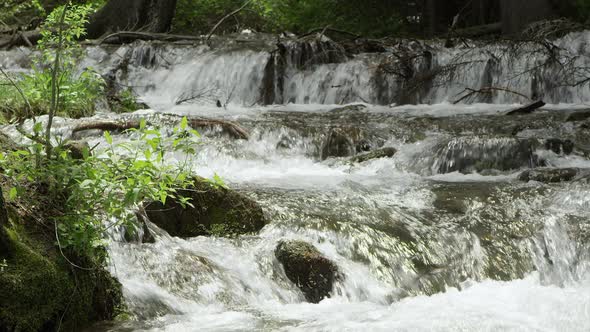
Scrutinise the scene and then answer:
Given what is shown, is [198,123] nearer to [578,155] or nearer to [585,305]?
[578,155]

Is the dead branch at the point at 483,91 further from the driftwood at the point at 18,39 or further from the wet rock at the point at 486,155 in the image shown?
the driftwood at the point at 18,39

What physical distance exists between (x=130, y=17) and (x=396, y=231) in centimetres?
1305

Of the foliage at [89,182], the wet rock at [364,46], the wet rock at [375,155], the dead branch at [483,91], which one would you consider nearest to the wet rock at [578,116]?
the dead branch at [483,91]

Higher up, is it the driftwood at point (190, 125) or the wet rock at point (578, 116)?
the driftwood at point (190, 125)

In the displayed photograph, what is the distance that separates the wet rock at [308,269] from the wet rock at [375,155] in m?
3.74

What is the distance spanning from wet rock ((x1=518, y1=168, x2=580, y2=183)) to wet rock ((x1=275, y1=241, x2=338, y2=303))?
3.51 metres

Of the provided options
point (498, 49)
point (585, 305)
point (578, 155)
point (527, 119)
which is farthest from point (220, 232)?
point (498, 49)

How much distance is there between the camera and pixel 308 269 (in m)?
5.41

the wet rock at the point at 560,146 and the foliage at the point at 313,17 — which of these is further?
the foliage at the point at 313,17

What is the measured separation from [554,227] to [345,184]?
7.33 ft

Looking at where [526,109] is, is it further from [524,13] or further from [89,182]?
[89,182]

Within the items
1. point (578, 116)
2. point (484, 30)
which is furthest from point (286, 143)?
point (484, 30)

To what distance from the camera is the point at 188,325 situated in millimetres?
4445

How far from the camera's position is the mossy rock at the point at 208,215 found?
234 inches
